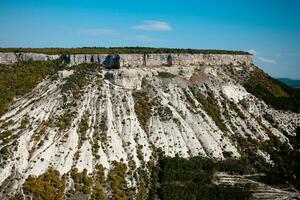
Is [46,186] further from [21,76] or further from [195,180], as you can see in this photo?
[21,76]

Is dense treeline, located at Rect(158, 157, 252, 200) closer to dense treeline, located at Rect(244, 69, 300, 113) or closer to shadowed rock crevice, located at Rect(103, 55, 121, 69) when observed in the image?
shadowed rock crevice, located at Rect(103, 55, 121, 69)

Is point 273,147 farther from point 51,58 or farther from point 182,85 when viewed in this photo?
point 51,58

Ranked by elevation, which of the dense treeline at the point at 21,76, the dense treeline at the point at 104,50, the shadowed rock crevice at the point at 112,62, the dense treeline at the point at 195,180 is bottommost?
the dense treeline at the point at 195,180

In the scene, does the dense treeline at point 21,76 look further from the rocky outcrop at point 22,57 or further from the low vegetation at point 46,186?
the low vegetation at point 46,186

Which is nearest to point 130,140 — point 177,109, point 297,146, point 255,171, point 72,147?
point 72,147

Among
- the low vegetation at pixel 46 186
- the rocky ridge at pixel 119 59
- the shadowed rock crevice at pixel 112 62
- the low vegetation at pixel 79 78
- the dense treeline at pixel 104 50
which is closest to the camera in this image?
the low vegetation at pixel 46 186

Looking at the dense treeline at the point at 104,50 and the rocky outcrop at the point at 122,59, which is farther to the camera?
the dense treeline at the point at 104,50

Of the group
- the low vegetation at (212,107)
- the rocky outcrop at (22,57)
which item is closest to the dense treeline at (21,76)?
the rocky outcrop at (22,57)
